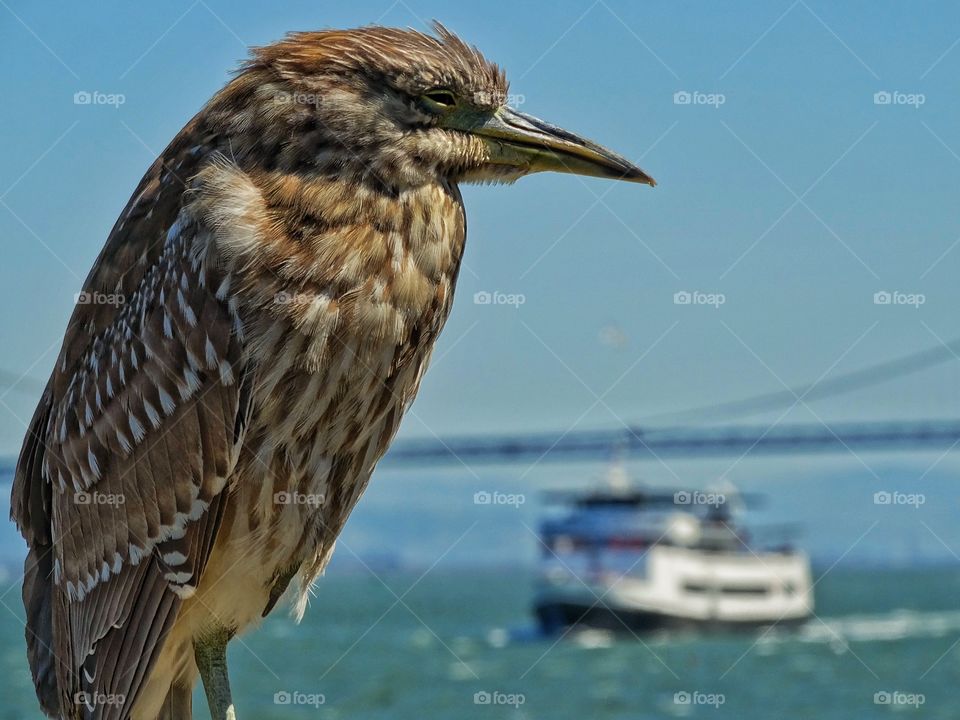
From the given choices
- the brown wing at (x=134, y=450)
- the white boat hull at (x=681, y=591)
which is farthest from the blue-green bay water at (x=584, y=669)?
the brown wing at (x=134, y=450)

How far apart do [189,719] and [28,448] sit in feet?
Answer: 3.84

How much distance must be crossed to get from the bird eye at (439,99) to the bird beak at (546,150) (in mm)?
99

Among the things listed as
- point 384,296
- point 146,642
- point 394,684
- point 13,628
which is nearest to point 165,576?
point 146,642

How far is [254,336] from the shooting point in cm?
406

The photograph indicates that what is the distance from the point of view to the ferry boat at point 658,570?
55.7 m

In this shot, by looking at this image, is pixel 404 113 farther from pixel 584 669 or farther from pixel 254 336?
pixel 584 669

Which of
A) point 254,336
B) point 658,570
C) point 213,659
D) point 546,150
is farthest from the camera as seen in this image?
point 658,570

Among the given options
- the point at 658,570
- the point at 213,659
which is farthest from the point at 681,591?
the point at 213,659

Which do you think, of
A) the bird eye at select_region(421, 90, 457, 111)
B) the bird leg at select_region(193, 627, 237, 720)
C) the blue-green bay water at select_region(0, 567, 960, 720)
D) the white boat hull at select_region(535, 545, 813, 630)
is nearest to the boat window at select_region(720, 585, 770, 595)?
the white boat hull at select_region(535, 545, 813, 630)

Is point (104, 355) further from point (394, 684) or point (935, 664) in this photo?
point (935, 664)

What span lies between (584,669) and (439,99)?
55129 mm

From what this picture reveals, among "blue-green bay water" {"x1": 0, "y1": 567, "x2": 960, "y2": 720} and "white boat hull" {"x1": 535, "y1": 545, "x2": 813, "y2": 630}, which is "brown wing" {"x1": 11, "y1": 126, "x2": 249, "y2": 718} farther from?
"white boat hull" {"x1": 535, "y1": 545, "x2": 813, "y2": 630}

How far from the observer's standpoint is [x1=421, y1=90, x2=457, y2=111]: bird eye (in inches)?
162

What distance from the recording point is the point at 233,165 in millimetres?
4113
